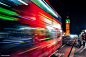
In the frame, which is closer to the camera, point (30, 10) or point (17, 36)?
point (17, 36)

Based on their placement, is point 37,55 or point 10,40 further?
point 37,55

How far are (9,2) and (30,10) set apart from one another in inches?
40.6

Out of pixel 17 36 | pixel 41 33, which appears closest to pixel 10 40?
pixel 17 36

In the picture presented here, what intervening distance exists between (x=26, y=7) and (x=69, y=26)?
295ft

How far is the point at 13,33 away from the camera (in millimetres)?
3314

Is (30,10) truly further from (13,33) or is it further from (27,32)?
(13,33)

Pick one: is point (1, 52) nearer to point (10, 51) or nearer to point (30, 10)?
point (10, 51)

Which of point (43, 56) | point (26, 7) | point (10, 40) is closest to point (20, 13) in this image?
point (26, 7)

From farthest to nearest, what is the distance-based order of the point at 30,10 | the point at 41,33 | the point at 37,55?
1. the point at 41,33
2. the point at 37,55
3. the point at 30,10

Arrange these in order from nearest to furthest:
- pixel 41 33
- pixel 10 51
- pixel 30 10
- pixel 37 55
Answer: pixel 10 51 < pixel 30 10 < pixel 37 55 < pixel 41 33

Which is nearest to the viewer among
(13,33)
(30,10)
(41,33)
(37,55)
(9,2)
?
(9,2)

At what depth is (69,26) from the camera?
90312 millimetres

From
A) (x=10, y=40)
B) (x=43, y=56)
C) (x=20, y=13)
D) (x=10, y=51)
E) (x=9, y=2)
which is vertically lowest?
(x=43, y=56)

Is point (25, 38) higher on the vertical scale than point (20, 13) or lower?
lower
